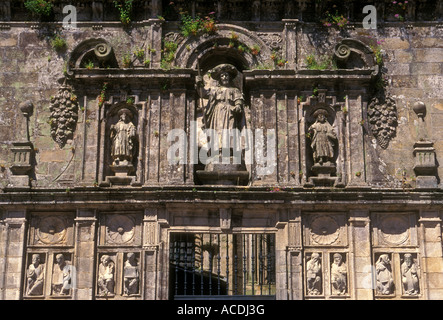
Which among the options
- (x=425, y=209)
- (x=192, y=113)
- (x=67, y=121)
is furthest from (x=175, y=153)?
(x=425, y=209)

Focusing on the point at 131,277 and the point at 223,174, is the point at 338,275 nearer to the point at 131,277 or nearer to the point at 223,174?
the point at 223,174

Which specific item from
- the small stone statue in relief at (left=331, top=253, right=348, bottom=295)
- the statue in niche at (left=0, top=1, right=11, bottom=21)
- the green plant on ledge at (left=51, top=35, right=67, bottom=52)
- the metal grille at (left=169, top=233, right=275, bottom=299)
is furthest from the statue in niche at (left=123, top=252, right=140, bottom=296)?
the statue in niche at (left=0, top=1, right=11, bottom=21)

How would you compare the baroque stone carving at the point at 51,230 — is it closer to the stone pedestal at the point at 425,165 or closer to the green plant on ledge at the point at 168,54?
the green plant on ledge at the point at 168,54

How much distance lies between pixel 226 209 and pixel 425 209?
3838 millimetres

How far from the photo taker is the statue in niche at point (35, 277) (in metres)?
13.8

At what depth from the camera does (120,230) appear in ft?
46.2

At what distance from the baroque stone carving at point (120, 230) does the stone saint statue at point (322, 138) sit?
3886 millimetres

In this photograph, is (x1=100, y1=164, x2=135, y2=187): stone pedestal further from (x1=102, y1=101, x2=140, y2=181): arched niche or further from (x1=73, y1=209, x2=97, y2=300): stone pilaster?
(x1=73, y1=209, x2=97, y2=300): stone pilaster

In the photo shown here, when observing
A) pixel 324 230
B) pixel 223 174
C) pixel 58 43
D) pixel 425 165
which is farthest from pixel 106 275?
pixel 425 165

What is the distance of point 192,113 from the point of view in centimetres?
1482

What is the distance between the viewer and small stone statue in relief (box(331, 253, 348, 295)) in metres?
13.7

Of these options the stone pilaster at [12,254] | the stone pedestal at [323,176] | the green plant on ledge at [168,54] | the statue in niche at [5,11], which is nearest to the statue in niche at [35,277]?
the stone pilaster at [12,254]

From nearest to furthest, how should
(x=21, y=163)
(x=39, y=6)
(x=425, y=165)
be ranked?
(x=425, y=165) → (x=21, y=163) → (x=39, y=6)

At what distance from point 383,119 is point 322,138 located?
134 centimetres
